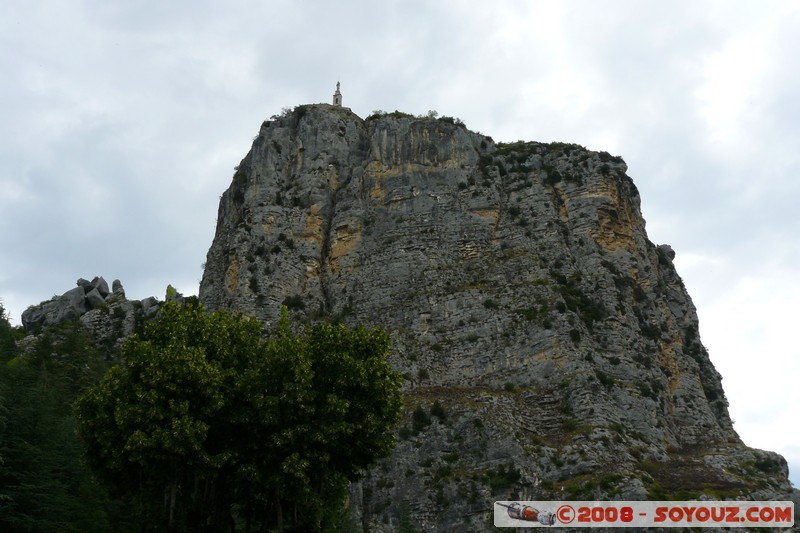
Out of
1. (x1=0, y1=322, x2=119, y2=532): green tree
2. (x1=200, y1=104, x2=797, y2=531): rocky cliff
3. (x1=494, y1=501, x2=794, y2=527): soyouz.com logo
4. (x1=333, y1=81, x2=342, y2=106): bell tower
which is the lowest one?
(x1=494, y1=501, x2=794, y2=527): soyouz.com logo

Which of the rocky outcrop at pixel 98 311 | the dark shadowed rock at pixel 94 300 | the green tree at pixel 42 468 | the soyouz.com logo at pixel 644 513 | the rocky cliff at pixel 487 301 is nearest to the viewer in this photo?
the green tree at pixel 42 468

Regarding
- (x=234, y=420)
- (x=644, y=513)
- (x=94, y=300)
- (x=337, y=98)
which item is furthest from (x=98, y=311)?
(x=644, y=513)

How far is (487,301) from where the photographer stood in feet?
236

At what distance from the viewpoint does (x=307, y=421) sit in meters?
37.7

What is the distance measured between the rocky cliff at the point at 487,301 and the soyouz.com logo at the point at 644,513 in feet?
9.44

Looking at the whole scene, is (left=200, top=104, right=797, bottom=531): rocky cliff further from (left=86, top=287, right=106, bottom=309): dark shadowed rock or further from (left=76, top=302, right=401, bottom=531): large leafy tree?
(left=76, top=302, right=401, bottom=531): large leafy tree

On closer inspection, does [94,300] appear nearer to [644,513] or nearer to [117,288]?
[117,288]

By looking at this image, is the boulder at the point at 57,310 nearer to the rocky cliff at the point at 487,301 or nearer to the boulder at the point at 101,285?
the boulder at the point at 101,285

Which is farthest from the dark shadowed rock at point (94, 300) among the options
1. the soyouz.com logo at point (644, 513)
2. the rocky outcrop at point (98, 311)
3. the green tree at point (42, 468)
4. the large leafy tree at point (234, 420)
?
the soyouz.com logo at point (644, 513)

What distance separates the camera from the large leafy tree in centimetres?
3625

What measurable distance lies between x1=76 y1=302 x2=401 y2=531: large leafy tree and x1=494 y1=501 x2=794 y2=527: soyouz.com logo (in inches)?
520

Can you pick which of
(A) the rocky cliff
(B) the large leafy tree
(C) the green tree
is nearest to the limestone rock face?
(A) the rocky cliff

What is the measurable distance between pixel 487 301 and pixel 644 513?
2454cm

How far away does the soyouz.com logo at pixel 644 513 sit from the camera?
48.7 m
